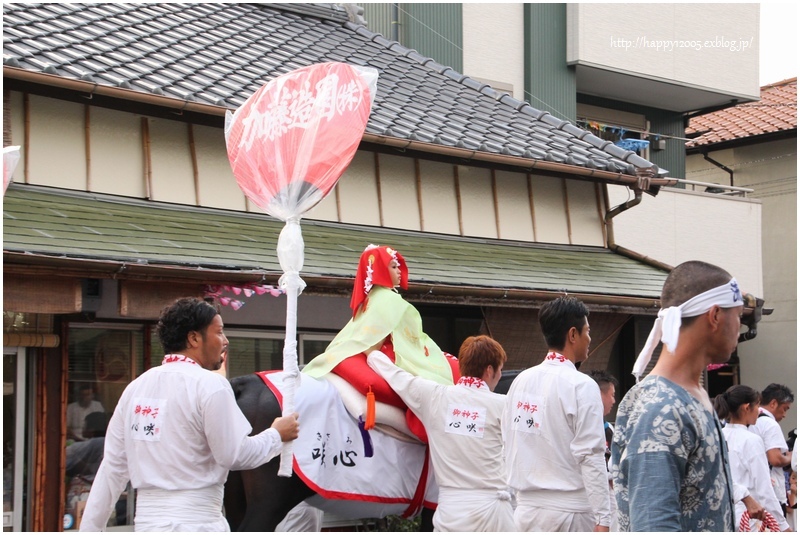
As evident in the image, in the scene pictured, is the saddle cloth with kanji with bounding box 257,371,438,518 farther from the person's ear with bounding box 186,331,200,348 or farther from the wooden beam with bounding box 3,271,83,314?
the wooden beam with bounding box 3,271,83,314

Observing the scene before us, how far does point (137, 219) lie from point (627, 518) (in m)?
6.47

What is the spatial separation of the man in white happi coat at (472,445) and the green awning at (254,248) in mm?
2520

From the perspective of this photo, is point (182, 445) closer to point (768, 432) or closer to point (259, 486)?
point (259, 486)

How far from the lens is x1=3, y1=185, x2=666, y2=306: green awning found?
808 centimetres

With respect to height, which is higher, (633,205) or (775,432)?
(633,205)

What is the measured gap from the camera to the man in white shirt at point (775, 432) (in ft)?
31.9

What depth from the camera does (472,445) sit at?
6539 millimetres

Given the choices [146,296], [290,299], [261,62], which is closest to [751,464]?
[290,299]

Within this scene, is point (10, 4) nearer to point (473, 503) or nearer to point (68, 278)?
point (68, 278)

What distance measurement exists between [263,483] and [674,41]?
14362mm

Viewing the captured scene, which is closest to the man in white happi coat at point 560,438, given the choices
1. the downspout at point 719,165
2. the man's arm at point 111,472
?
the man's arm at point 111,472

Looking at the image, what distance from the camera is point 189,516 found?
506 cm

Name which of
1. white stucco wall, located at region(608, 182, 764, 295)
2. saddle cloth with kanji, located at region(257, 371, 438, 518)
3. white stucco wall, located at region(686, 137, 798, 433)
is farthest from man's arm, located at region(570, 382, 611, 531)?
white stucco wall, located at region(686, 137, 798, 433)

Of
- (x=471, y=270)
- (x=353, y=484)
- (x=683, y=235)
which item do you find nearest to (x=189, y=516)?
(x=353, y=484)
